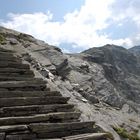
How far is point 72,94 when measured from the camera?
965 inches

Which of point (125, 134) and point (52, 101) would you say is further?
point (125, 134)

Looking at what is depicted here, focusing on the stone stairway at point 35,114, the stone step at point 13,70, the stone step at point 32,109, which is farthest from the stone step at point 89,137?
the stone step at point 13,70

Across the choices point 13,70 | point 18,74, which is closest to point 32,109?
point 18,74

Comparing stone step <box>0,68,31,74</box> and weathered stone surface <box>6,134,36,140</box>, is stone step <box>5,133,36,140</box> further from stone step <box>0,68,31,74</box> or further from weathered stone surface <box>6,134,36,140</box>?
stone step <box>0,68,31,74</box>

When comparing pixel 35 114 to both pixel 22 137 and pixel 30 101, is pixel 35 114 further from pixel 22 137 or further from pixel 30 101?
pixel 22 137

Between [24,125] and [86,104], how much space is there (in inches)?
335

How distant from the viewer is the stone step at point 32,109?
16688mm

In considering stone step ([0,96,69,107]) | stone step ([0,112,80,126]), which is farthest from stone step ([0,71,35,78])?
stone step ([0,112,80,126])

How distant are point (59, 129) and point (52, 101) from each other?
7.83 ft

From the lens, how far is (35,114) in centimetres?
1722

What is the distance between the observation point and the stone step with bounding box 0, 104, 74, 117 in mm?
16688

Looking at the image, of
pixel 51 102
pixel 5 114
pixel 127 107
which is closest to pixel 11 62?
pixel 51 102

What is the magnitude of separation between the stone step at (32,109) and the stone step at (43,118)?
57 cm

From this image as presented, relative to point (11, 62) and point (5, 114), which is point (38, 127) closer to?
point (5, 114)
